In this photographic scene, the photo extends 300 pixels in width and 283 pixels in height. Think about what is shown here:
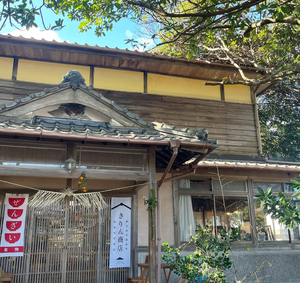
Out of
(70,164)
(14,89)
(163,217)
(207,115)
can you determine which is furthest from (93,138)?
(207,115)

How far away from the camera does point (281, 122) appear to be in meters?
16.4

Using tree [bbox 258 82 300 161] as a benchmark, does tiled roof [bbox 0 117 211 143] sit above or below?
below

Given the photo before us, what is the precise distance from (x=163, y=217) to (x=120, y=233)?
1.22 metres

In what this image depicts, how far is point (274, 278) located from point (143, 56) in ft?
23.8

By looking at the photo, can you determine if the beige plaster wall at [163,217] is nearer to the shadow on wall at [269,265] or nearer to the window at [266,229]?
the shadow on wall at [269,265]

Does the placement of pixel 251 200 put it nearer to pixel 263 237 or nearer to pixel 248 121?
pixel 263 237

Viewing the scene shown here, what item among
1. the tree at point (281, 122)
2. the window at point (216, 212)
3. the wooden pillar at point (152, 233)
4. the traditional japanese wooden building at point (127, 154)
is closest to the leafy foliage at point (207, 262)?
the wooden pillar at point (152, 233)

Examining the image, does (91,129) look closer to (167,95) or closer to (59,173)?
(59,173)

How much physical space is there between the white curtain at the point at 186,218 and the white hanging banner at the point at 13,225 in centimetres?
397

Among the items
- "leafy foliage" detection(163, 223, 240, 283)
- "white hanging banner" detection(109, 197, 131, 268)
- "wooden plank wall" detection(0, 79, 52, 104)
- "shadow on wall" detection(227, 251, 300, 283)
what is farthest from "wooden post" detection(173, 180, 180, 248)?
"wooden plank wall" detection(0, 79, 52, 104)

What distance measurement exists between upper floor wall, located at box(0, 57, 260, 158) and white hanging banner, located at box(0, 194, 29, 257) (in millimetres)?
2956

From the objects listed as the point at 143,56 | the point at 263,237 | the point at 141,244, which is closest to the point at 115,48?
the point at 143,56

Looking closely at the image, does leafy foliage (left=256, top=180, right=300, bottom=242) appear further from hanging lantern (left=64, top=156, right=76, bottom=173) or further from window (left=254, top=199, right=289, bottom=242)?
window (left=254, top=199, right=289, bottom=242)

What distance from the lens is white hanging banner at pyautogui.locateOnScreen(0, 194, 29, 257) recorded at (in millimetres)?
6898
